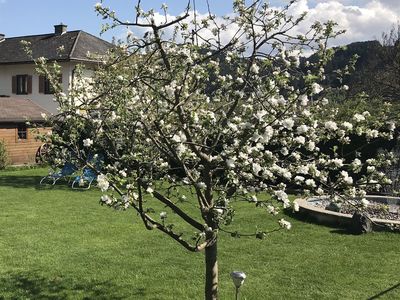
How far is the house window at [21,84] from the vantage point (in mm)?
30005

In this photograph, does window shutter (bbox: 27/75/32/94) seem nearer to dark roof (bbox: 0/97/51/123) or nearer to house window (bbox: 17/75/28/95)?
house window (bbox: 17/75/28/95)

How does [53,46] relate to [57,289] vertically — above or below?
above

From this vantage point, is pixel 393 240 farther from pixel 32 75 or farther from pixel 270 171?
pixel 32 75

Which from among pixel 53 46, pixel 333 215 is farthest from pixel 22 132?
pixel 333 215

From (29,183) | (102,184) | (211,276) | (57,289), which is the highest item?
(102,184)

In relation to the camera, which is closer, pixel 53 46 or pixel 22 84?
pixel 22 84

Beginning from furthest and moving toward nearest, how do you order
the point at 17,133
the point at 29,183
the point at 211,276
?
the point at 17,133 < the point at 29,183 < the point at 211,276

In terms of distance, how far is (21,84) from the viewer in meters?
30.6

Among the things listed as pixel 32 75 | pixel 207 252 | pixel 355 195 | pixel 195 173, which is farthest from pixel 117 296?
pixel 32 75

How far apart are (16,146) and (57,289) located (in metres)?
17.4

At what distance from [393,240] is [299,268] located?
8.78 feet

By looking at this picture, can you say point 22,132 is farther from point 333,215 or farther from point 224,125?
point 224,125

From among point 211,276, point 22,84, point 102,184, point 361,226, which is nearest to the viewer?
point 102,184

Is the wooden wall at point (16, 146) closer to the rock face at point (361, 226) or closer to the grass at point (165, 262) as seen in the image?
the grass at point (165, 262)
